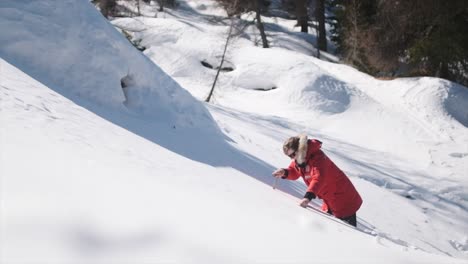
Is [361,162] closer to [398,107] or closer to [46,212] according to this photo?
[398,107]

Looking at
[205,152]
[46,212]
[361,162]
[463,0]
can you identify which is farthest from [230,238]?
[463,0]

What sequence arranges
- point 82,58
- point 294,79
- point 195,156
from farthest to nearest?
point 294,79 → point 82,58 → point 195,156

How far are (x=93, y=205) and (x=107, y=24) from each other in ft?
21.6

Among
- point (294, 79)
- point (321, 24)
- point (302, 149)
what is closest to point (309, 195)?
point (302, 149)

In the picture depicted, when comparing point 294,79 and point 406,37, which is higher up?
point 406,37

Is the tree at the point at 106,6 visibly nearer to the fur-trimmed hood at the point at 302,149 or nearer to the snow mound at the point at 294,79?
the snow mound at the point at 294,79

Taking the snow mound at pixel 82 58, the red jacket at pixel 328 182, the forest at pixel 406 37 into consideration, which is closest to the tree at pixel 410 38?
the forest at pixel 406 37

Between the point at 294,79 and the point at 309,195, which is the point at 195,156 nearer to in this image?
the point at 309,195

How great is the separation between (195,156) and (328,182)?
205cm

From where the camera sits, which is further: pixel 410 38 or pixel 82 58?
pixel 410 38

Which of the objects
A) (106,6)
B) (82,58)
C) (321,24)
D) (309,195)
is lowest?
(309,195)

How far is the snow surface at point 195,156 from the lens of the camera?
6.24 feet

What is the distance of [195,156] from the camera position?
5.68 metres

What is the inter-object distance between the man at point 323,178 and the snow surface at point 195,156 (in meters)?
0.41
